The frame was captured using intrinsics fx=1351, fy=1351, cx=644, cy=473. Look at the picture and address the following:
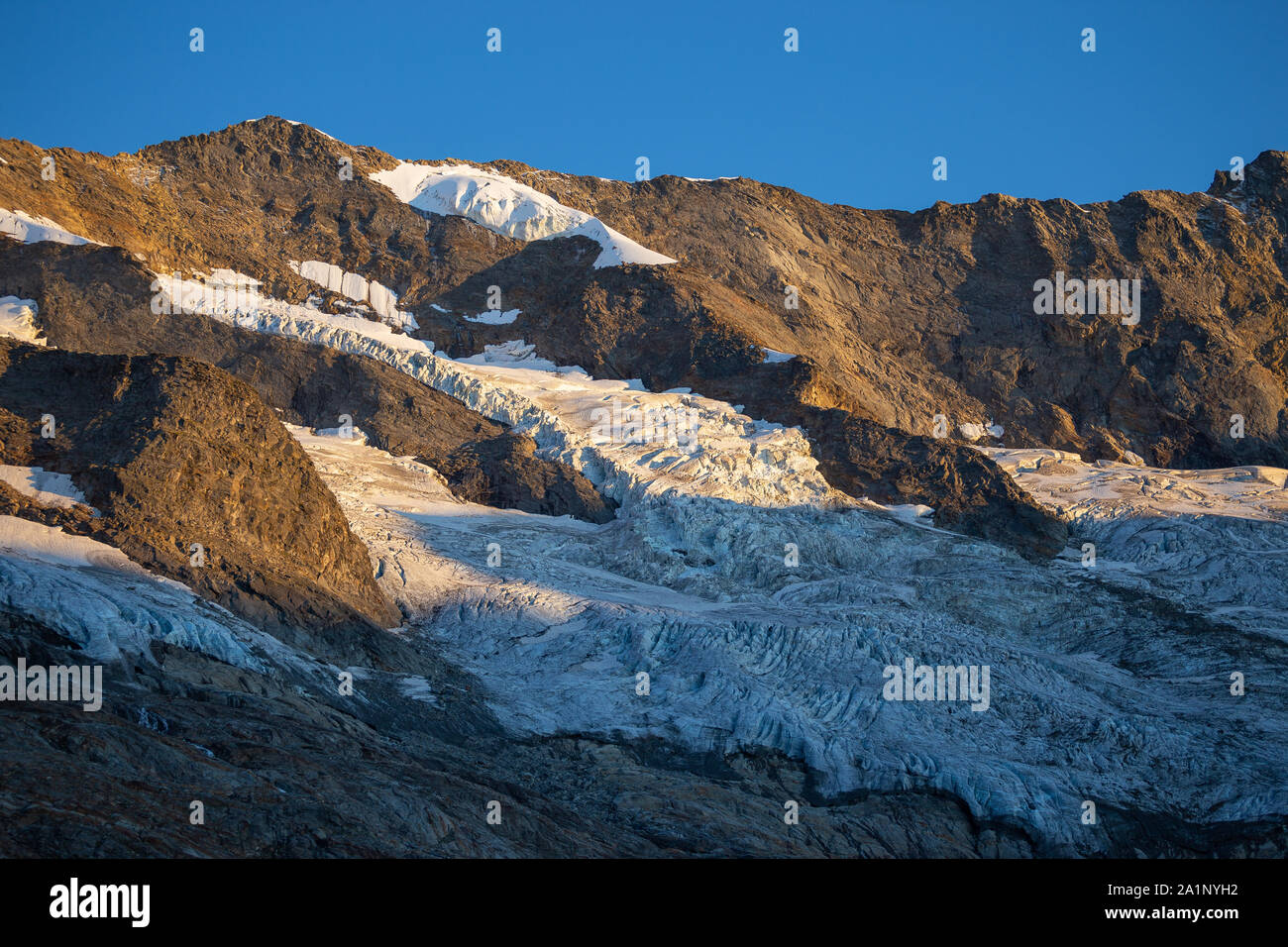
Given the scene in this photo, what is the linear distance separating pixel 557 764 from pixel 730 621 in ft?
40.2

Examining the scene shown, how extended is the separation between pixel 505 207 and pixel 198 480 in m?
60.4

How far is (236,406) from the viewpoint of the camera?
4928 cm

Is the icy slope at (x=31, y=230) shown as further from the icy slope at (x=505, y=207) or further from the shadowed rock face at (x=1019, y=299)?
the shadowed rock face at (x=1019, y=299)

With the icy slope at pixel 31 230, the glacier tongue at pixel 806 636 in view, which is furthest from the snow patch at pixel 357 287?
the glacier tongue at pixel 806 636

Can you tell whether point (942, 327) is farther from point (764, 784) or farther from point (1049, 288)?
point (764, 784)

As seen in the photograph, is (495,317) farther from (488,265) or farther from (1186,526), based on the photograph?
(1186,526)

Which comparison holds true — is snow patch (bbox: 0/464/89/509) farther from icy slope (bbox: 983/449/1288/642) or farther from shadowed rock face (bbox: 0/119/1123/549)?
icy slope (bbox: 983/449/1288/642)

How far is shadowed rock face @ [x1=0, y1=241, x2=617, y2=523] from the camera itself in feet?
238

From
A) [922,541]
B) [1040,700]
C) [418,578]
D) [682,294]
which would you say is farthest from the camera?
[682,294]

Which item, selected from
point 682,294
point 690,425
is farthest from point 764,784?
point 682,294

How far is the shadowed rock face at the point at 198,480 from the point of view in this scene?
41.9m

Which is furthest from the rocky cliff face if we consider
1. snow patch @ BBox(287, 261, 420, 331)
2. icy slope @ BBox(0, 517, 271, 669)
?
snow patch @ BBox(287, 261, 420, 331)

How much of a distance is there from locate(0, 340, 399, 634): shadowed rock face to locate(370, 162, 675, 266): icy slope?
162 ft

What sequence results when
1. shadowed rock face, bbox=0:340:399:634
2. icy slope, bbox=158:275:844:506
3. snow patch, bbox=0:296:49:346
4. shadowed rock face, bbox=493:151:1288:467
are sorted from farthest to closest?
shadowed rock face, bbox=493:151:1288:467 < snow patch, bbox=0:296:49:346 < icy slope, bbox=158:275:844:506 < shadowed rock face, bbox=0:340:399:634
